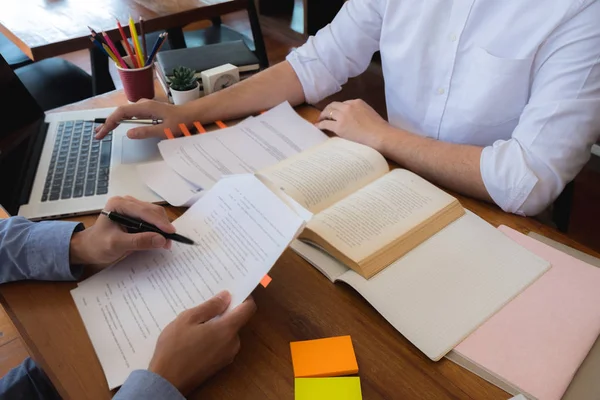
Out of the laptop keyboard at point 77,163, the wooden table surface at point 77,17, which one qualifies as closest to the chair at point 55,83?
the wooden table surface at point 77,17

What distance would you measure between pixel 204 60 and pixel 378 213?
697mm

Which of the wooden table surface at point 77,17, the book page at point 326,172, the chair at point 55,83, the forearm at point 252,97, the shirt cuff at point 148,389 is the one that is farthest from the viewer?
the chair at point 55,83

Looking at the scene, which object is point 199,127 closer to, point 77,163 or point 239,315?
point 77,163

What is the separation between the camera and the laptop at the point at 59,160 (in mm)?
825

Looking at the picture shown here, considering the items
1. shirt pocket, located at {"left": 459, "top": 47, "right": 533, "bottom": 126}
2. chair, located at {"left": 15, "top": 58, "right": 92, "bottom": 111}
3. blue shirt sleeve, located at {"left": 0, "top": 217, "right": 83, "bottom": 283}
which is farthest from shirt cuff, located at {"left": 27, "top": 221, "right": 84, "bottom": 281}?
chair, located at {"left": 15, "top": 58, "right": 92, "bottom": 111}

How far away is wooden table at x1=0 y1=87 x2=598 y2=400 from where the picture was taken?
562 mm

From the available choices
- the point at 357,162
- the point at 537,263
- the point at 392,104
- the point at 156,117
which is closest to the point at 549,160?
the point at 537,263

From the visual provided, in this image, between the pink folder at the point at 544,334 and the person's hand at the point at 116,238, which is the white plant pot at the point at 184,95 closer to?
the person's hand at the point at 116,238

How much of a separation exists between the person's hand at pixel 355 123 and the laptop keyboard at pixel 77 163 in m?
0.46

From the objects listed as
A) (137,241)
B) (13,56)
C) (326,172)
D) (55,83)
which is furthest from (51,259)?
(13,56)

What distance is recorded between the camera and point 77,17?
5.19 ft

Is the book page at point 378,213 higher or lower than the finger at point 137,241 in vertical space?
lower

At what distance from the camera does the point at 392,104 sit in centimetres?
128

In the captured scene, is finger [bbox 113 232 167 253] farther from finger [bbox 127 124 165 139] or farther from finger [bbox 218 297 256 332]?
finger [bbox 127 124 165 139]
